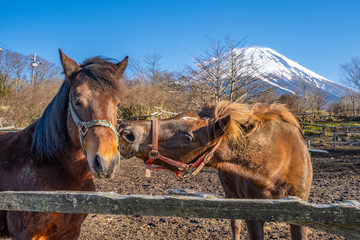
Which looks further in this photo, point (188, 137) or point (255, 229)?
point (255, 229)

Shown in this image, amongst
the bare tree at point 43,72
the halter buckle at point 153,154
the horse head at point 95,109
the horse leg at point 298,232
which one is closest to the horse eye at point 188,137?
the halter buckle at point 153,154

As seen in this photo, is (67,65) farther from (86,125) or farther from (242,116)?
(242,116)

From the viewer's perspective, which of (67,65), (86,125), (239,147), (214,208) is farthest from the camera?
(239,147)

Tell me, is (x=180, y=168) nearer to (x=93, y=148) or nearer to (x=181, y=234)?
(x=93, y=148)

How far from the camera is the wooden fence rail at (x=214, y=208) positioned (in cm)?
146

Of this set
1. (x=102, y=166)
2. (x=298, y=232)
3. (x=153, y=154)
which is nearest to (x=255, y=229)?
(x=298, y=232)

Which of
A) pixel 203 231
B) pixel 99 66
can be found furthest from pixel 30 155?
pixel 203 231

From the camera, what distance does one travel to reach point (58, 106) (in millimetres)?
2543

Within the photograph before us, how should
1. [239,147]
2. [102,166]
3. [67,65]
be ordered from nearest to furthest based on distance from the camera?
1. [102,166]
2. [67,65]
3. [239,147]

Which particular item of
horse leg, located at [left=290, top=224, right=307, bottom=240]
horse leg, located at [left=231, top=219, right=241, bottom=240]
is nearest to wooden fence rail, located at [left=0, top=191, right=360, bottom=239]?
horse leg, located at [left=290, top=224, right=307, bottom=240]

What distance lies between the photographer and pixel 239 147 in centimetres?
283

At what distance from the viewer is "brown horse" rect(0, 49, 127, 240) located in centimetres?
212

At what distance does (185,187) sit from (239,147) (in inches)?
176

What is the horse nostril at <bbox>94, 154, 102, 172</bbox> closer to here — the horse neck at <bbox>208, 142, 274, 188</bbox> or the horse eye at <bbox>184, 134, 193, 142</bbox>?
the horse eye at <bbox>184, 134, 193, 142</bbox>
